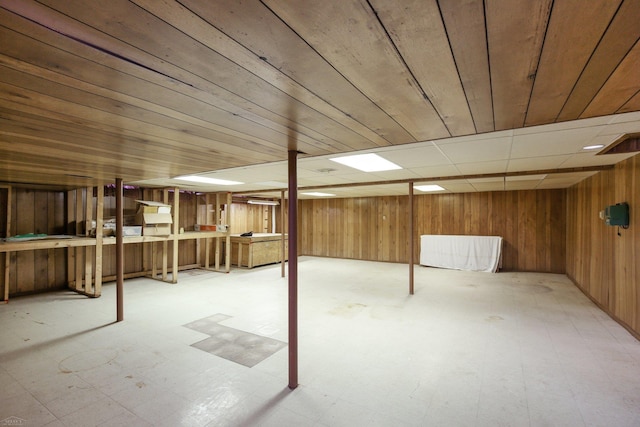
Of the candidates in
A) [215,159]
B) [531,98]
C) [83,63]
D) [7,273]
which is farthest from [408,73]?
[7,273]

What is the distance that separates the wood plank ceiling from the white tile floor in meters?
1.86

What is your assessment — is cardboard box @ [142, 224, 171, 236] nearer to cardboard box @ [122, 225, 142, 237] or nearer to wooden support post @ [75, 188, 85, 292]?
cardboard box @ [122, 225, 142, 237]

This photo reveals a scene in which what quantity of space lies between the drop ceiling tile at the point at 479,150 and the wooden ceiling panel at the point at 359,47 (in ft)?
Result: 4.11

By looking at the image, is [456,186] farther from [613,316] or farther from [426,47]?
[426,47]

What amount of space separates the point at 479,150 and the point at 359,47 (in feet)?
7.43

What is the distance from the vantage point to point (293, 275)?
233 centimetres

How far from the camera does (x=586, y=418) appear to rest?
6.15ft

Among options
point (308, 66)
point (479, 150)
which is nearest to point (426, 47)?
point (308, 66)

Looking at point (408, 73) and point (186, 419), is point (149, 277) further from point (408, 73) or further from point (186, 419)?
point (408, 73)

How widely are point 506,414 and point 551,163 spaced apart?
2903mm

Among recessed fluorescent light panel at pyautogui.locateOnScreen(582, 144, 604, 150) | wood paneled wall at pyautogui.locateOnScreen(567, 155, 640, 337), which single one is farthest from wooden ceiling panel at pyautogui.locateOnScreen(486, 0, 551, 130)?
wood paneled wall at pyautogui.locateOnScreen(567, 155, 640, 337)

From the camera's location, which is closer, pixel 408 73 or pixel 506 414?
pixel 408 73

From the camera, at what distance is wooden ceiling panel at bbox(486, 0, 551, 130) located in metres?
0.78

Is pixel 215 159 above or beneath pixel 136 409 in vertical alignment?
above
